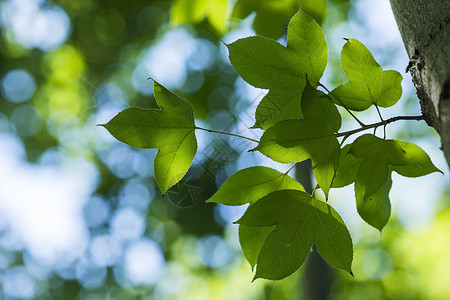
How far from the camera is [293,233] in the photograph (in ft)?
2.16

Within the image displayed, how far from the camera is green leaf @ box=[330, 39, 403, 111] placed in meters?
0.63

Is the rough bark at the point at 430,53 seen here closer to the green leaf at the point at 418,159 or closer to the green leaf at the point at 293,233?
the green leaf at the point at 418,159

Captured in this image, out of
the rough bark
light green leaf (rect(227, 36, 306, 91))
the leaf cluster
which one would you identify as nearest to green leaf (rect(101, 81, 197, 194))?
the leaf cluster

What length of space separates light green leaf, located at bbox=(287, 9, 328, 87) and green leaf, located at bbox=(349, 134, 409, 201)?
0.47ft

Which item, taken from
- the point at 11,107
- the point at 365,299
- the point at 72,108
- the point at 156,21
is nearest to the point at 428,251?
the point at 365,299

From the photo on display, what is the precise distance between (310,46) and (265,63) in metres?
0.08

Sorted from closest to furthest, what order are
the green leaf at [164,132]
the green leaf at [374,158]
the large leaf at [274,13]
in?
the green leaf at [374,158] → the green leaf at [164,132] → the large leaf at [274,13]

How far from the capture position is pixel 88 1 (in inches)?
256

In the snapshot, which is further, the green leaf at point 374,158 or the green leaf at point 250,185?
the green leaf at point 250,185

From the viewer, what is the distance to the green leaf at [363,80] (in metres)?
0.63

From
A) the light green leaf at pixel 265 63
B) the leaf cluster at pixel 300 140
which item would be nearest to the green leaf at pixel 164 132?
the leaf cluster at pixel 300 140

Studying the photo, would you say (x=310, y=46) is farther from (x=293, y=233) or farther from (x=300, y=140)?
(x=293, y=233)

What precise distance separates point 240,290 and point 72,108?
4.31 m

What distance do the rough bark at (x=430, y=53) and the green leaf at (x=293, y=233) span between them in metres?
0.23
